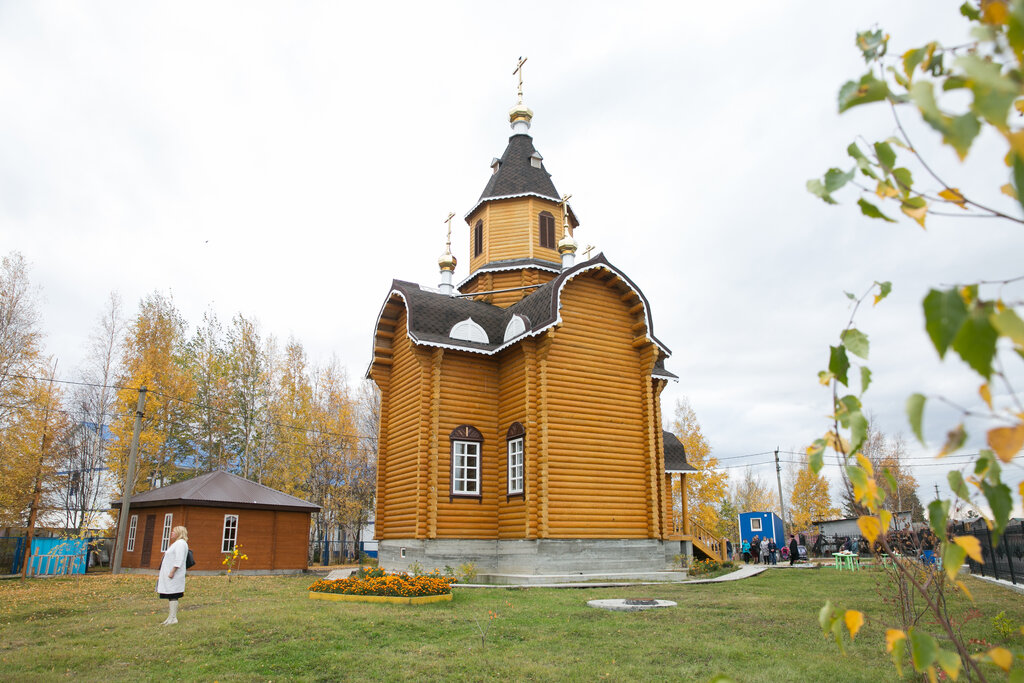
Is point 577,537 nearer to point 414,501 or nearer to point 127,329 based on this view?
point 414,501

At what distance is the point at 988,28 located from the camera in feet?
4.47

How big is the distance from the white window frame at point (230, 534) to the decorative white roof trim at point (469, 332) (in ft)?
35.2

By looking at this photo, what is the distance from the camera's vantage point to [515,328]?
17766 mm

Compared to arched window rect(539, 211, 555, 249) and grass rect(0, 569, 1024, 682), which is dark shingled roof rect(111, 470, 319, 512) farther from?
arched window rect(539, 211, 555, 249)

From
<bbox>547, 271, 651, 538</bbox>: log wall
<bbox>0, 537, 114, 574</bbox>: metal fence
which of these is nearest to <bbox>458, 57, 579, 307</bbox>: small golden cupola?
<bbox>547, 271, 651, 538</bbox>: log wall

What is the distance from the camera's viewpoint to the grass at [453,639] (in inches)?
265

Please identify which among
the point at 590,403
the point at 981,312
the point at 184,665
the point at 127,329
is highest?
the point at 127,329

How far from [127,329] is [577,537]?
2657 cm

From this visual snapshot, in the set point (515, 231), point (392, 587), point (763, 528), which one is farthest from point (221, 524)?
point (763, 528)

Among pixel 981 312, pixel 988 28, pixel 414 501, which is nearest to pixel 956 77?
pixel 988 28

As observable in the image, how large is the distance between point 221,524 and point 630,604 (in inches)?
635

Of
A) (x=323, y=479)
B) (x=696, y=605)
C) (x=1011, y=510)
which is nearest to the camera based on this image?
(x=1011, y=510)

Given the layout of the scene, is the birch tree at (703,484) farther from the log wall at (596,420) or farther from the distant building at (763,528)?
the log wall at (596,420)

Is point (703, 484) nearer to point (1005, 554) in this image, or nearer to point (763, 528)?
point (763, 528)
